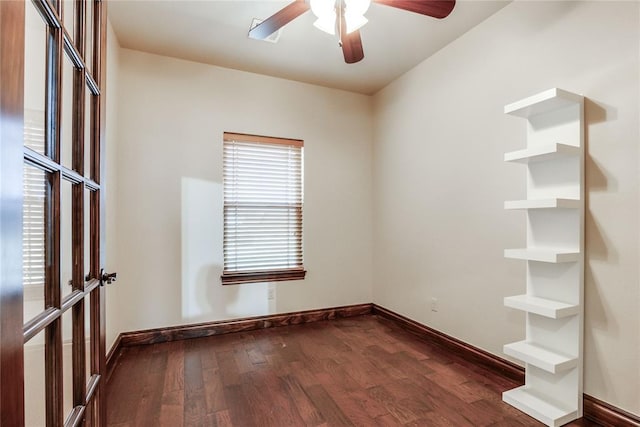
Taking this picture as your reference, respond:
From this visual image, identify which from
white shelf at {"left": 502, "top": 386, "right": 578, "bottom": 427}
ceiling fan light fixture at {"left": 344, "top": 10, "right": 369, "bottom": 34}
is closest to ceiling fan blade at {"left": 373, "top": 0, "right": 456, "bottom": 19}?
ceiling fan light fixture at {"left": 344, "top": 10, "right": 369, "bottom": 34}

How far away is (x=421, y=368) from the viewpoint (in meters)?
2.41

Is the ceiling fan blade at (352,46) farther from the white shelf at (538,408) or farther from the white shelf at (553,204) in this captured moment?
the white shelf at (538,408)

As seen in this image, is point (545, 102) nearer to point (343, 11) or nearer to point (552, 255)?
point (552, 255)

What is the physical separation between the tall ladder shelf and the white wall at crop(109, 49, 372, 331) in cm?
199

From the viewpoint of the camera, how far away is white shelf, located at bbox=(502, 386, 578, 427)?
174 cm

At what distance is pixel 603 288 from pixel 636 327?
0.22 m

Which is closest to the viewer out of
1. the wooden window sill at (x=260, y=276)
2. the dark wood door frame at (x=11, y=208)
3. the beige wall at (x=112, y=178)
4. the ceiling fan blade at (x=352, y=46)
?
the dark wood door frame at (x=11, y=208)

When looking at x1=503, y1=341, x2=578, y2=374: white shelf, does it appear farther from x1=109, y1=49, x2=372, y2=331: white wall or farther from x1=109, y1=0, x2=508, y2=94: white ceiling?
x1=109, y1=0, x2=508, y2=94: white ceiling

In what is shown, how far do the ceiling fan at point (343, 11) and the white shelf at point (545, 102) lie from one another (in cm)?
67

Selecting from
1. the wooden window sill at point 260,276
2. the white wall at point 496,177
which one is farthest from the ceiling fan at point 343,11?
the wooden window sill at point 260,276

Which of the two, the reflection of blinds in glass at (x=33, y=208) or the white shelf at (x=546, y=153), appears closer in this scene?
the reflection of blinds in glass at (x=33, y=208)

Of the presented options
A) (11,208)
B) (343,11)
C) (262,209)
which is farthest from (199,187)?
(11,208)

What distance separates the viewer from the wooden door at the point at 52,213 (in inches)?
25.0

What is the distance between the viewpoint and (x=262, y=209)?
3383 mm
